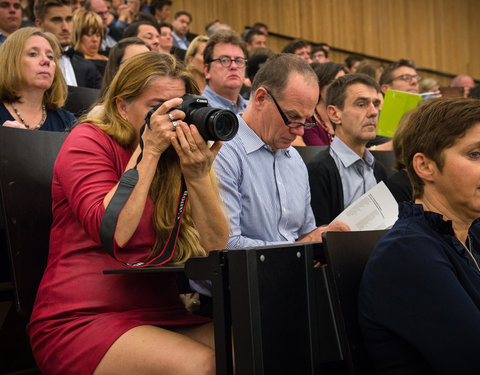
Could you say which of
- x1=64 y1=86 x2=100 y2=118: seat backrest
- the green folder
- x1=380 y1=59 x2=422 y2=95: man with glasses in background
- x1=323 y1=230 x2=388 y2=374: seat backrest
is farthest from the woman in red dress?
x1=380 y1=59 x2=422 y2=95: man with glasses in background

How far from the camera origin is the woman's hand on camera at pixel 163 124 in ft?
3.75

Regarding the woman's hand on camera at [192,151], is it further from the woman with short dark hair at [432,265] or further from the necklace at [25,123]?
the necklace at [25,123]

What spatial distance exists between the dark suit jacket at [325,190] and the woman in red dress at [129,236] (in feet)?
2.26

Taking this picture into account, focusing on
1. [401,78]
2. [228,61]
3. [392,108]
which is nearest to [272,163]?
[392,108]

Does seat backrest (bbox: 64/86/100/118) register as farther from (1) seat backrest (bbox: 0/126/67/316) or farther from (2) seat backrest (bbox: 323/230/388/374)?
(2) seat backrest (bbox: 323/230/388/374)

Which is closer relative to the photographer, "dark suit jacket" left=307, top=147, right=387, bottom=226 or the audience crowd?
the audience crowd

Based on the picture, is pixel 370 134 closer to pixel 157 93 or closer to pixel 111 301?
pixel 157 93

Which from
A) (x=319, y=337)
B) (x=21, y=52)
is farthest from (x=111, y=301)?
(x=21, y=52)

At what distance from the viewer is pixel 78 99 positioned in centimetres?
255

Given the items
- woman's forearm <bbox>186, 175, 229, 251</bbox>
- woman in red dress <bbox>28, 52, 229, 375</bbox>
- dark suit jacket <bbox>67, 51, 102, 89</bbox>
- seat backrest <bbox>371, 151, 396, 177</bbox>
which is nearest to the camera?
woman in red dress <bbox>28, 52, 229, 375</bbox>

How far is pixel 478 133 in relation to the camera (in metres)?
1.10

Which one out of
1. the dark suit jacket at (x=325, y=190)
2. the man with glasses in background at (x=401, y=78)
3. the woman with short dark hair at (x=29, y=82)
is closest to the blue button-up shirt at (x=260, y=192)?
the dark suit jacket at (x=325, y=190)

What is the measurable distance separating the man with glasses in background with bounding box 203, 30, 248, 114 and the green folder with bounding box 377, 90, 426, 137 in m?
0.66

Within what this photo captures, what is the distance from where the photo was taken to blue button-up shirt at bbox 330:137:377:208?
201cm
